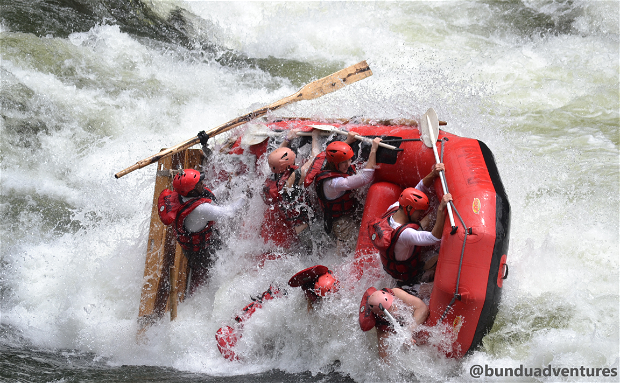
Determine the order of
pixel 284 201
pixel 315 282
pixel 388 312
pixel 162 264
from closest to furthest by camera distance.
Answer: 1. pixel 388 312
2. pixel 315 282
3. pixel 284 201
4. pixel 162 264

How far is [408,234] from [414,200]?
223 millimetres

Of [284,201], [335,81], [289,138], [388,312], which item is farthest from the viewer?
[335,81]

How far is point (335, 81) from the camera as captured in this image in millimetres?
4906

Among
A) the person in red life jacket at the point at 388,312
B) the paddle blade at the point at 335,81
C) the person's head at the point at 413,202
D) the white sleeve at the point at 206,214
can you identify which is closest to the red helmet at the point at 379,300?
the person in red life jacket at the point at 388,312

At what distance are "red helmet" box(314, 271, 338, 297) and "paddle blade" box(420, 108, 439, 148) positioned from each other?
119cm

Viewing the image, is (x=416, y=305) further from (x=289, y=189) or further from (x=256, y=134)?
(x=256, y=134)

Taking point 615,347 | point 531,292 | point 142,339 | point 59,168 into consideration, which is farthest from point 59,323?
point 615,347

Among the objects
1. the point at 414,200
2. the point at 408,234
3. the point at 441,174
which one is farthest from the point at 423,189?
the point at 408,234

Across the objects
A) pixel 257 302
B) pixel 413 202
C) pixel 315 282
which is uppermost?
pixel 413 202

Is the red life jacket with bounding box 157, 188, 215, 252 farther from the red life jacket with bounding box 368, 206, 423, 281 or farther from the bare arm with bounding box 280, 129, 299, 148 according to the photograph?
the red life jacket with bounding box 368, 206, 423, 281

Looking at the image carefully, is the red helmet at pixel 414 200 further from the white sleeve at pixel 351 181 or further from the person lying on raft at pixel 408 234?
the white sleeve at pixel 351 181

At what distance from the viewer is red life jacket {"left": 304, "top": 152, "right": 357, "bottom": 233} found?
12.9ft

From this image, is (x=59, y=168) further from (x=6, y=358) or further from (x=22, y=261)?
(x=6, y=358)

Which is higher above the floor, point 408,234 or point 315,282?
point 408,234
